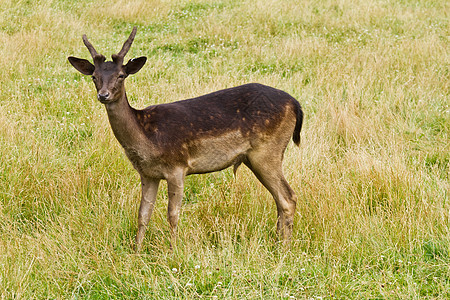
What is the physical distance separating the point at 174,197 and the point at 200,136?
52cm

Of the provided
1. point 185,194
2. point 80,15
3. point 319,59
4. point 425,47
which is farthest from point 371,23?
point 185,194

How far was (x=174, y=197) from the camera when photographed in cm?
443

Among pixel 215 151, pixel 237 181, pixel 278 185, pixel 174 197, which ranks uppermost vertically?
pixel 215 151

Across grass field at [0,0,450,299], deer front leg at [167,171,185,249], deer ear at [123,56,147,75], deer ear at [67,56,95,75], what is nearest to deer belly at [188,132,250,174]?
deer front leg at [167,171,185,249]

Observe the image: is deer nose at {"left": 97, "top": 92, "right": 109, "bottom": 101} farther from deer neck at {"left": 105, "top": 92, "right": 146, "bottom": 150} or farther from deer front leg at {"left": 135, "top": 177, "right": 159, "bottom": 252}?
deer front leg at {"left": 135, "top": 177, "right": 159, "bottom": 252}

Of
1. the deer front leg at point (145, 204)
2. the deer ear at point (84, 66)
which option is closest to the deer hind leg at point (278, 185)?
the deer front leg at point (145, 204)

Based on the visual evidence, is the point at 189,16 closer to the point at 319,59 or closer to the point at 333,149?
the point at 319,59

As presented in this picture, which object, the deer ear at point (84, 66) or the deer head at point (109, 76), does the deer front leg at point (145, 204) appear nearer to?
the deer head at point (109, 76)

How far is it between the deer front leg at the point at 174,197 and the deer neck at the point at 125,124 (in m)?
0.39

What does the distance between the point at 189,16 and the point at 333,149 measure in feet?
22.5

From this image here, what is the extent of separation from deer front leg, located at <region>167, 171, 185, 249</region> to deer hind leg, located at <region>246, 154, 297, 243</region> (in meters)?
0.65

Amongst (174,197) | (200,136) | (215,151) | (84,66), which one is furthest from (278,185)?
(84,66)

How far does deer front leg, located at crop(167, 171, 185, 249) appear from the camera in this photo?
4406 mm

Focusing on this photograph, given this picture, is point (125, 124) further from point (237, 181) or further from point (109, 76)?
point (237, 181)
